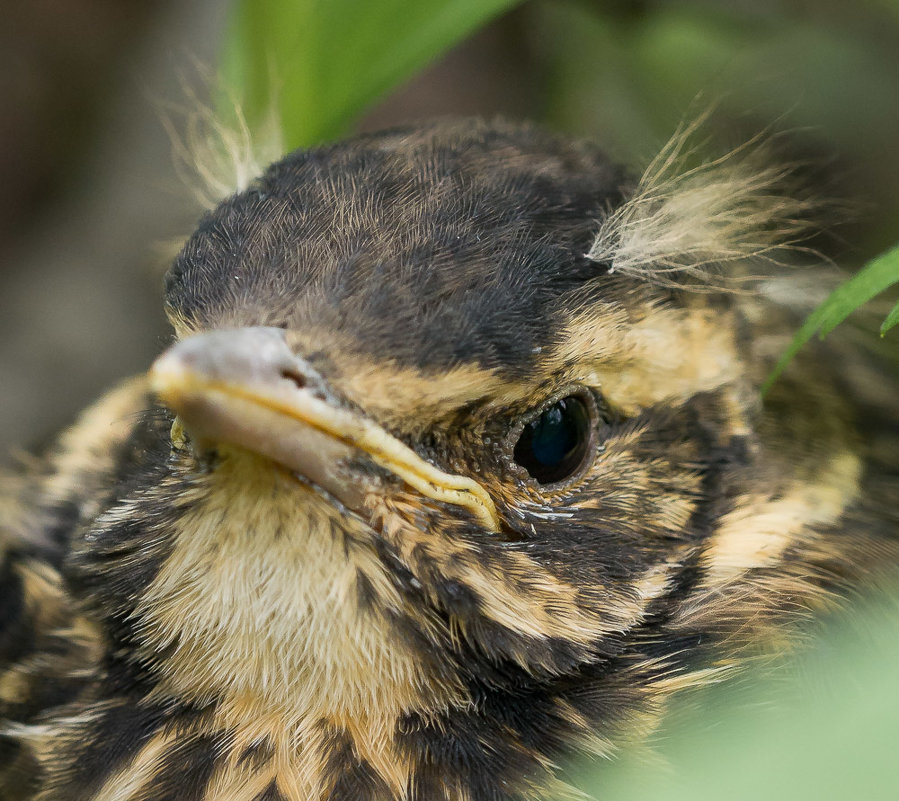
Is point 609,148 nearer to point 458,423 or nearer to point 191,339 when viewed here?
point 458,423

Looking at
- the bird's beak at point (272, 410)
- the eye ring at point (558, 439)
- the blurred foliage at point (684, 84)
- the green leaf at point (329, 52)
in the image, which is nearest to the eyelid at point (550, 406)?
the eye ring at point (558, 439)

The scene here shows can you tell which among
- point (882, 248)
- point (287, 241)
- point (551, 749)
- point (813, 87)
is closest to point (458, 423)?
point (287, 241)

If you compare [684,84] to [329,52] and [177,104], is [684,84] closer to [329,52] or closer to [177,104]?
[329,52]

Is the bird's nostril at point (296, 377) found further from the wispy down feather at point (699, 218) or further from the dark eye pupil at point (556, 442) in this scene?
the wispy down feather at point (699, 218)

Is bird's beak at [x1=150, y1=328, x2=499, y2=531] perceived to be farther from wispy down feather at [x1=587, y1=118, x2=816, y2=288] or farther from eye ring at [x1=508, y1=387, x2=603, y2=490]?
wispy down feather at [x1=587, y1=118, x2=816, y2=288]

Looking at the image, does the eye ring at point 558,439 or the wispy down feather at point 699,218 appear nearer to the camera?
the eye ring at point 558,439

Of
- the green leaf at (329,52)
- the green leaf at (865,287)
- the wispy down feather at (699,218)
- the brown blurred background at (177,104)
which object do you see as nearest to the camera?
the green leaf at (865,287)
